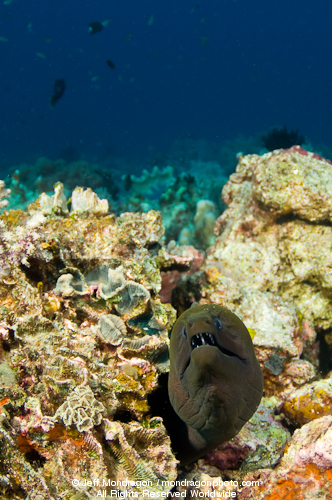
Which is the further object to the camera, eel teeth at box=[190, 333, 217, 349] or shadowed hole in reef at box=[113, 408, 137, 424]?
shadowed hole in reef at box=[113, 408, 137, 424]

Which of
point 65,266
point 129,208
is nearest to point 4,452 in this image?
point 65,266

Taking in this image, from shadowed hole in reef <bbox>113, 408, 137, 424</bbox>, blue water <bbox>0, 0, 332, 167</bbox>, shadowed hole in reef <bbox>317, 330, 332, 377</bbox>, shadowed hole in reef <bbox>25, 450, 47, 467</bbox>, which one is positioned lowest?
shadowed hole in reef <bbox>25, 450, 47, 467</bbox>

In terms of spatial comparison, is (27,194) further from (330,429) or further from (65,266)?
(330,429)

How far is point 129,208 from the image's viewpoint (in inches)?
360

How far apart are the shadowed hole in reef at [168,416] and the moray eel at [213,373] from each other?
1.12ft

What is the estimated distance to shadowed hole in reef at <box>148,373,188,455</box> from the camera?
2.04 metres

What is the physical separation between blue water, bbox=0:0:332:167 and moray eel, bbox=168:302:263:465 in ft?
82.0

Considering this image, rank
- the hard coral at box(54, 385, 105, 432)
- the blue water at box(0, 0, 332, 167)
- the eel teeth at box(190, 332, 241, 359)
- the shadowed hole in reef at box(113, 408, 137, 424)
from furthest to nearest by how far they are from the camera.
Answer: the blue water at box(0, 0, 332, 167) < the shadowed hole in reef at box(113, 408, 137, 424) < the eel teeth at box(190, 332, 241, 359) < the hard coral at box(54, 385, 105, 432)

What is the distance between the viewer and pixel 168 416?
83.5 inches

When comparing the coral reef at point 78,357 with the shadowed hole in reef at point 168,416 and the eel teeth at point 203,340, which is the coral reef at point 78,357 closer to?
the shadowed hole in reef at point 168,416

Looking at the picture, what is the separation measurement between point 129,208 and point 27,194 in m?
3.61

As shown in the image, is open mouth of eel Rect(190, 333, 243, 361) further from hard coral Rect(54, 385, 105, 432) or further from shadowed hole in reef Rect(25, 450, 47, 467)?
shadowed hole in reef Rect(25, 450, 47, 467)

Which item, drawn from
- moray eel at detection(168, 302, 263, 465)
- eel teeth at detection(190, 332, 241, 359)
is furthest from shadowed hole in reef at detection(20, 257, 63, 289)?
eel teeth at detection(190, 332, 241, 359)

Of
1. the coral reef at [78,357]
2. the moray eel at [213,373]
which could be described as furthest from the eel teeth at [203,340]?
the coral reef at [78,357]
